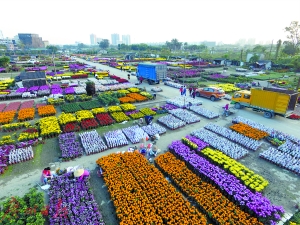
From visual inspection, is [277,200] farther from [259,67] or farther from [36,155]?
[259,67]

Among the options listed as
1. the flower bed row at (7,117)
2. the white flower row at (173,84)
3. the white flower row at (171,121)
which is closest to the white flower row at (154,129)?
the white flower row at (171,121)

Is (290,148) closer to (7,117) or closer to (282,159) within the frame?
(282,159)

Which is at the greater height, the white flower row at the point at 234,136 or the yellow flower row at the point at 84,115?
the yellow flower row at the point at 84,115

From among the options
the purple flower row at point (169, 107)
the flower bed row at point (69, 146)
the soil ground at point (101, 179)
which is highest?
the purple flower row at point (169, 107)

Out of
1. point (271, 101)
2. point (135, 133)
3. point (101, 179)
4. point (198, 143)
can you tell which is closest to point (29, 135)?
point (101, 179)

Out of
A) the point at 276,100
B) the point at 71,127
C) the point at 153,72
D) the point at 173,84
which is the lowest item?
the point at 71,127

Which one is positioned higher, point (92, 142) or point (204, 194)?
point (92, 142)

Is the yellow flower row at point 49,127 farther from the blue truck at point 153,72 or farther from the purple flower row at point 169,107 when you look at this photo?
the blue truck at point 153,72

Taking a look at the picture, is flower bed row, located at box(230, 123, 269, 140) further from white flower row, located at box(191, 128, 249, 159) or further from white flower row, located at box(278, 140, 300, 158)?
white flower row, located at box(191, 128, 249, 159)

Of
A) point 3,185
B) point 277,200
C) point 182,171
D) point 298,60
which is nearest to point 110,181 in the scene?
point 182,171
